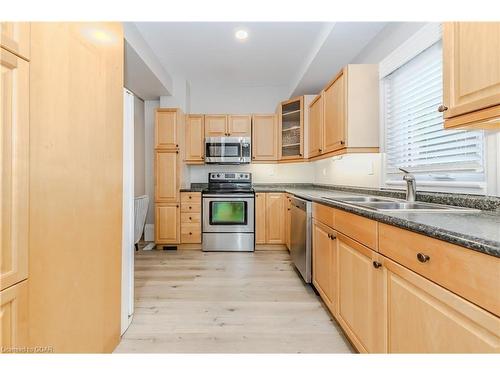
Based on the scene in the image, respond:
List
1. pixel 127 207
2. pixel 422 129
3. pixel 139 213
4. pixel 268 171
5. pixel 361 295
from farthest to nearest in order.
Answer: pixel 268 171
pixel 139 213
pixel 422 129
pixel 127 207
pixel 361 295

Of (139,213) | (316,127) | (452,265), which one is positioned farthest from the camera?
(139,213)

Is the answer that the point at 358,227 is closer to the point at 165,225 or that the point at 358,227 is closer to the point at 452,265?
the point at 452,265

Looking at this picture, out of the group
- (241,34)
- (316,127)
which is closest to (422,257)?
(316,127)

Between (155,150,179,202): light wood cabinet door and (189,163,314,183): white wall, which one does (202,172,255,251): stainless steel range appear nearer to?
(155,150,179,202): light wood cabinet door

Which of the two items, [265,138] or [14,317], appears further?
[265,138]

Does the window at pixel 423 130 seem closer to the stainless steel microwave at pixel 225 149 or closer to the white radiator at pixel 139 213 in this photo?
the stainless steel microwave at pixel 225 149

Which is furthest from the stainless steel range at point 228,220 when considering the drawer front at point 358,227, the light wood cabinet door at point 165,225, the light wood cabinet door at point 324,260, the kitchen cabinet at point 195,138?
the drawer front at point 358,227

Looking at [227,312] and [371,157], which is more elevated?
[371,157]

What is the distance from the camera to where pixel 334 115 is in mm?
2572

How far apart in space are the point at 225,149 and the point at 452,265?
11.5 feet

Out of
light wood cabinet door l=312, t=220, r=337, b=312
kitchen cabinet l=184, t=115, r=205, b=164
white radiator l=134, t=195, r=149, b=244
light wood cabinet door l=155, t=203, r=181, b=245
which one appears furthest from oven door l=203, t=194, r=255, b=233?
light wood cabinet door l=312, t=220, r=337, b=312

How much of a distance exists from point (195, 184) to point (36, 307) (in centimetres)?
353
